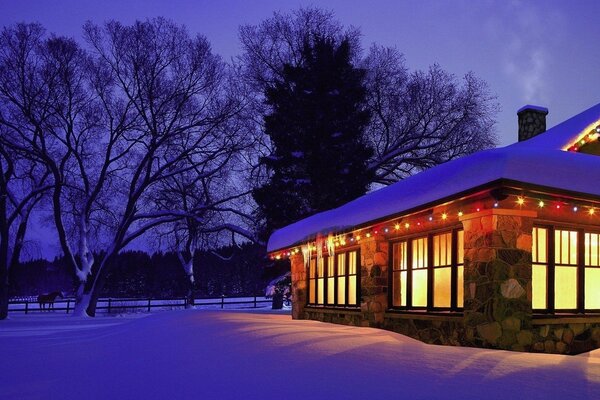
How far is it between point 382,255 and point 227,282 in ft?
288

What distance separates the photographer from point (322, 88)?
87.5ft

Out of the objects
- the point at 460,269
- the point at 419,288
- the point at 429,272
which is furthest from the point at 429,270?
the point at 460,269

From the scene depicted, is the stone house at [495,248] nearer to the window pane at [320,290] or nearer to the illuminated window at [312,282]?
the window pane at [320,290]

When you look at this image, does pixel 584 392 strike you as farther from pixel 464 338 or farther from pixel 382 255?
pixel 382 255

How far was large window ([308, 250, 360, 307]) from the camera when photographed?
15.0m

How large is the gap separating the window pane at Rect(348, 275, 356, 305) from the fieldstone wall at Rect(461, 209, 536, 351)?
5.62m

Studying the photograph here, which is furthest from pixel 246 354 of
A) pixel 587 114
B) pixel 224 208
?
pixel 224 208

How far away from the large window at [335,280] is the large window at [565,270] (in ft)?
17.1

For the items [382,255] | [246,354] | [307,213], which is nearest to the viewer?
[246,354]

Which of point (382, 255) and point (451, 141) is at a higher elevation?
point (451, 141)

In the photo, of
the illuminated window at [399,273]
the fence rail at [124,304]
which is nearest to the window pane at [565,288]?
the illuminated window at [399,273]

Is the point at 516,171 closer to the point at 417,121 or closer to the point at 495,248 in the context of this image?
the point at 495,248

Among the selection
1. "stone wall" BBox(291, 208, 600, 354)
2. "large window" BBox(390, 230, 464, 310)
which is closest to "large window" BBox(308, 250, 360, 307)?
"large window" BBox(390, 230, 464, 310)

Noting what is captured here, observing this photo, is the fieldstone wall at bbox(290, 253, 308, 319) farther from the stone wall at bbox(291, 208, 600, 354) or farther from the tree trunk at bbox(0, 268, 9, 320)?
the tree trunk at bbox(0, 268, 9, 320)
